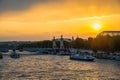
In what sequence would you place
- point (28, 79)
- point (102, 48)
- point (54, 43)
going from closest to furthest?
point (28, 79)
point (102, 48)
point (54, 43)

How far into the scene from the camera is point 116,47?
93312 millimetres

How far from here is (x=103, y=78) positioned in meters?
44.7

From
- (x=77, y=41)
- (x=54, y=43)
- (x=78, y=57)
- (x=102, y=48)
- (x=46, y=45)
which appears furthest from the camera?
(x=46, y=45)

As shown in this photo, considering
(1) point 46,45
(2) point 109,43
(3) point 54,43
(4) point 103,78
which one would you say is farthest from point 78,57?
(1) point 46,45

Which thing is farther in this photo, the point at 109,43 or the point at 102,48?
the point at 102,48

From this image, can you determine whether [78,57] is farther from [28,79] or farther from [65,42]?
[65,42]

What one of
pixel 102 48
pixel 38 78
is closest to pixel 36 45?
pixel 102 48

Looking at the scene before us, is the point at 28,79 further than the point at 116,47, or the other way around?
the point at 116,47

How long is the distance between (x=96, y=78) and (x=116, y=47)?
49.7 m

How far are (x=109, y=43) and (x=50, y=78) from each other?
50.7 meters

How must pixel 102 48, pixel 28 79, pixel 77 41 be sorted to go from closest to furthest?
pixel 28 79
pixel 102 48
pixel 77 41

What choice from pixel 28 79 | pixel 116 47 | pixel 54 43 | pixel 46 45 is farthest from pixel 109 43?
pixel 46 45

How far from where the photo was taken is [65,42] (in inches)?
6954

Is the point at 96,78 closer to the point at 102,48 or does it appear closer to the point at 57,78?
the point at 57,78
